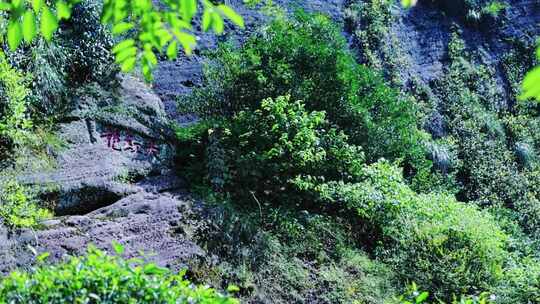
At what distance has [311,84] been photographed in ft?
29.1

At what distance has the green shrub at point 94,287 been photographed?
3738 millimetres

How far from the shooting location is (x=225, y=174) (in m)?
7.95

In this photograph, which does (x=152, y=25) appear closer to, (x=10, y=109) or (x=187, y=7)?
(x=187, y=7)

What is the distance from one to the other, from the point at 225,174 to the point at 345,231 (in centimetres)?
167

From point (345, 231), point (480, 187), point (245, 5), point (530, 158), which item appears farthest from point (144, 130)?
point (530, 158)

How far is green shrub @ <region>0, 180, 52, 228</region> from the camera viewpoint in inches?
247

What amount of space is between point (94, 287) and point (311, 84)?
5.56m

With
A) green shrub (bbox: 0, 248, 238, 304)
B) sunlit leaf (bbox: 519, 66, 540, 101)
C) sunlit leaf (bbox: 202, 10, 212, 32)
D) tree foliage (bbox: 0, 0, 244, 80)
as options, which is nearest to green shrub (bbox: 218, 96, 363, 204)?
green shrub (bbox: 0, 248, 238, 304)

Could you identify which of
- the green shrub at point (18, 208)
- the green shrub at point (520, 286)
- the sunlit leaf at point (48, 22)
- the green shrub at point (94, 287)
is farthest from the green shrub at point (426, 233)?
the sunlit leaf at point (48, 22)

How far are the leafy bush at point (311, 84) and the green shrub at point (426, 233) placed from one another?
0.92 metres

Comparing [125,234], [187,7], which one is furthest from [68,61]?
[187,7]

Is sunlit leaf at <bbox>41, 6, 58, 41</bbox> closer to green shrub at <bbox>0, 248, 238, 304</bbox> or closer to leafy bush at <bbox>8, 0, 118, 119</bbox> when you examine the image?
green shrub at <bbox>0, 248, 238, 304</bbox>

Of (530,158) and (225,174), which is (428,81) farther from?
(225,174)

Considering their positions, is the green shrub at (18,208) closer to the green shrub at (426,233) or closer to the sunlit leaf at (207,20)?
the green shrub at (426,233)
